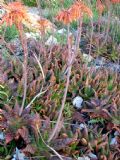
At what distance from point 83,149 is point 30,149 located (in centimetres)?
54

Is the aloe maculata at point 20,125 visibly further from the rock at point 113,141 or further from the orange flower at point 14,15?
the orange flower at point 14,15

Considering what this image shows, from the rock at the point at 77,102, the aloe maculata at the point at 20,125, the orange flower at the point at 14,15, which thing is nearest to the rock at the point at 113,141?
the rock at the point at 77,102

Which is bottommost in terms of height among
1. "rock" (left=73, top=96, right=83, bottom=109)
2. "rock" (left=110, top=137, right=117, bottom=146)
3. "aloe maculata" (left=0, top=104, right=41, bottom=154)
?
"rock" (left=110, top=137, right=117, bottom=146)

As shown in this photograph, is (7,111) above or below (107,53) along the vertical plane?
above

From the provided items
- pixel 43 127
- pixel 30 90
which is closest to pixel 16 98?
pixel 30 90

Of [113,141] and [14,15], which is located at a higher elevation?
[14,15]

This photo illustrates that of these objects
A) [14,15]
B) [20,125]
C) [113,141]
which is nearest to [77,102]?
[113,141]

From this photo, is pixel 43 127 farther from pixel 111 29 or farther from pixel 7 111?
pixel 111 29

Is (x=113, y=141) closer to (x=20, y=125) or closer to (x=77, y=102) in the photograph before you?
(x=77, y=102)

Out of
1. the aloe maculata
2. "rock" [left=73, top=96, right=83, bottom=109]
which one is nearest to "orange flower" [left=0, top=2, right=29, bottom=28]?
the aloe maculata

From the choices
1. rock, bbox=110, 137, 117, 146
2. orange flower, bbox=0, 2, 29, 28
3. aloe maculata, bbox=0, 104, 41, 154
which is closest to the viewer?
orange flower, bbox=0, 2, 29, 28

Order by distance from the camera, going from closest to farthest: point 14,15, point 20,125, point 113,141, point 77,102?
point 14,15
point 20,125
point 113,141
point 77,102

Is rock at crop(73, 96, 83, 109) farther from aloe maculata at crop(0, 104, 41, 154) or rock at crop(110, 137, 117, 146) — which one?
aloe maculata at crop(0, 104, 41, 154)

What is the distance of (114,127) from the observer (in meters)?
3.79
